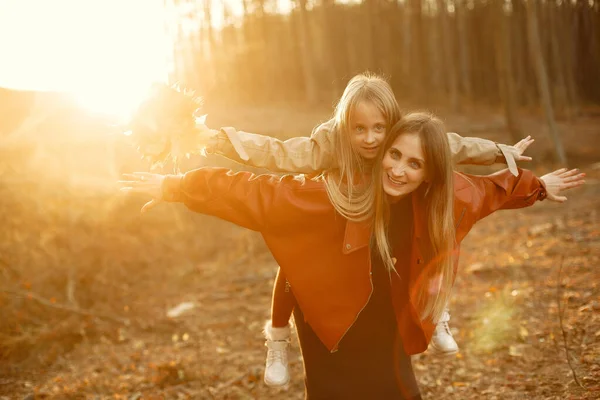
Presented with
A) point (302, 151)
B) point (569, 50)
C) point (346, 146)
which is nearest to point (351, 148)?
point (346, 146)

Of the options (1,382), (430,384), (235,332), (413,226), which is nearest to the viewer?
(413,226)

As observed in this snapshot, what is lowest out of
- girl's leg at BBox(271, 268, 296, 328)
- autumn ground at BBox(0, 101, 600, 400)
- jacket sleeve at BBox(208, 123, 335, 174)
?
autumn ground at BBox(0, 101, 600, 400)

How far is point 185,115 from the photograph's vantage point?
2859 mm

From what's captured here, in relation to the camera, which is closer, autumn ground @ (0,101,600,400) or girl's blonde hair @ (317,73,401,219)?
girl's blonde hair @ (317,73,401,219)

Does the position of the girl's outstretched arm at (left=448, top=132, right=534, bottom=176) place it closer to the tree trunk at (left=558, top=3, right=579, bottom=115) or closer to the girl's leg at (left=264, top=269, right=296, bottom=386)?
the girl's leg at (left=264, top=269, right=296, bottom=386)

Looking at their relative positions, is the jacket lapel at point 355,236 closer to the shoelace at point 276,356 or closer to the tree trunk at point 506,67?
the shoelace at point 276,356

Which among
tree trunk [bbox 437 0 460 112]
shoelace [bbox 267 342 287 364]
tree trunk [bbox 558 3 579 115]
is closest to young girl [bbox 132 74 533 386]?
shoelace [bbox 267 342 287 364]

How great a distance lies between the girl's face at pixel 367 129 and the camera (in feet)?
9.86

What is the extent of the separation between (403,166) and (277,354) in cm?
152

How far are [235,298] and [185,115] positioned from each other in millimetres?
4630

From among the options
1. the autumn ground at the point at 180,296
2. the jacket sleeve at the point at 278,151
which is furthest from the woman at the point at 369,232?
the autumn ground at the point at 180,296

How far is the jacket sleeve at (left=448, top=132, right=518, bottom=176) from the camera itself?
3.16m

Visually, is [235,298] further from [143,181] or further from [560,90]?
[560,90]

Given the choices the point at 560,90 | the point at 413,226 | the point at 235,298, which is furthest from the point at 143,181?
the point at 560,90
